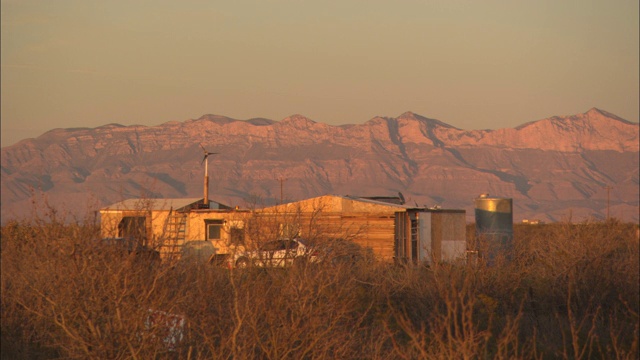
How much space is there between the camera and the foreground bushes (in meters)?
10.3

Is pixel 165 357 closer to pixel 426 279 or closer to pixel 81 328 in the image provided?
pixel 81 328

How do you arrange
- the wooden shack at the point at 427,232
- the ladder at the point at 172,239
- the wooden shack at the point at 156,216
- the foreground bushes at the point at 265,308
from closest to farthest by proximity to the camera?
1. the foreground bushes at the point at 265,308
2. the ladder at the point at 172,239
3. the wooden shack at the point at 156,216
4. the wooden shack at the point at 427,232

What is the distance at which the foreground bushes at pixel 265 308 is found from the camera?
1029 centimetres

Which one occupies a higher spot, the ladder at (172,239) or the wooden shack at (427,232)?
the ladder at (172,239)

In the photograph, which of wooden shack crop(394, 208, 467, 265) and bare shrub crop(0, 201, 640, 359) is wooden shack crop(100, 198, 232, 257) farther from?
wooden shack crop(394, 208, 467, 265)

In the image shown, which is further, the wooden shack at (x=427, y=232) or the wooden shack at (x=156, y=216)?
the wooden shack at (x=427, y=232)

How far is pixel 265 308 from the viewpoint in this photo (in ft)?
37.5

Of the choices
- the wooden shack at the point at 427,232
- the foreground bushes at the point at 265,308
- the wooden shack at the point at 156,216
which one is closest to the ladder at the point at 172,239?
the wooden shack at the point at 156,216

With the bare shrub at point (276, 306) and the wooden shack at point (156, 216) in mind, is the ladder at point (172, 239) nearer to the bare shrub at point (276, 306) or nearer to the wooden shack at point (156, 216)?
the wooden shack at point (156, 216)

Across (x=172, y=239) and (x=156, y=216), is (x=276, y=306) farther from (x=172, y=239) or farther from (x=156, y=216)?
(x=156, y=216)

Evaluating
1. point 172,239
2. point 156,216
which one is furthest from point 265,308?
point 156,216

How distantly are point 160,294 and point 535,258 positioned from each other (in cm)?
1502

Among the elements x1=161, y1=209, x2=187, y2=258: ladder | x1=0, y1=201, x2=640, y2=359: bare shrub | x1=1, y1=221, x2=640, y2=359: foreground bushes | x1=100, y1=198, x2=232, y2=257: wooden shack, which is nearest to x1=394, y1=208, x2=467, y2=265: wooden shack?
x1=100, y1=198, x2=232, y2=257: wooden shack

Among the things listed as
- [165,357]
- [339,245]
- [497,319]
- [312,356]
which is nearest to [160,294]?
[165,357]
